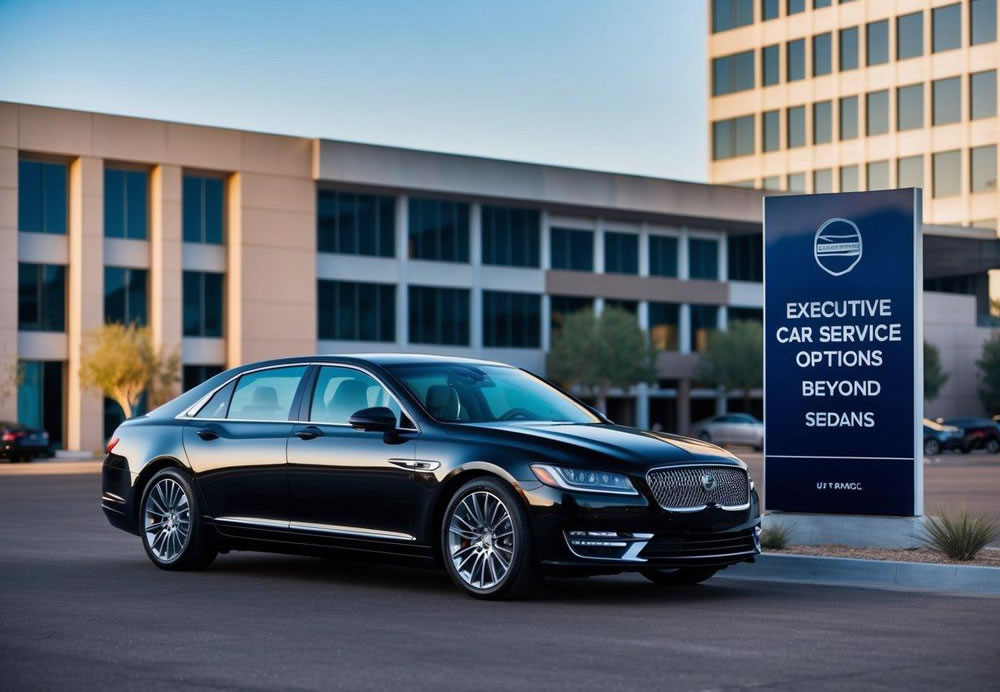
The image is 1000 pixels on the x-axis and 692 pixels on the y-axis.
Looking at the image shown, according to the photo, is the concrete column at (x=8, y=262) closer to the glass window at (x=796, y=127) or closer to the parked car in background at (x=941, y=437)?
the parked car in background at (x=941, y=437)

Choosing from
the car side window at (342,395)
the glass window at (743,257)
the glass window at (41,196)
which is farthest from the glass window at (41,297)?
the car side window at (342,395)

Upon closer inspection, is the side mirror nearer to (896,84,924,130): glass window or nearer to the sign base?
the sign base

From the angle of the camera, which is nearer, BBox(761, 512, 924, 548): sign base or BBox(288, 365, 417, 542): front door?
BBox(288, 365, 417, 542): front door

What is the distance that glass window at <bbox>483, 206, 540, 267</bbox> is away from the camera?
69.5 m

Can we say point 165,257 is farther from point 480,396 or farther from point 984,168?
point 984,168

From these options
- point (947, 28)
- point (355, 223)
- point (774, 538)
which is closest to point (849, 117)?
point (947, 28)

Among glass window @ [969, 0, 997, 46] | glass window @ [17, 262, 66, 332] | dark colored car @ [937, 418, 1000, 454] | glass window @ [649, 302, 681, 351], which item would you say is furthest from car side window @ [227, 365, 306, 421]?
glass window @ [969, 0, 997, 46]

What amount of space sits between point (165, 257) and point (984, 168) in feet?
164

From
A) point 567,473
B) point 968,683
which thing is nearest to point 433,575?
point 567,473

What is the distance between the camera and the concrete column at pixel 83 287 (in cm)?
5638

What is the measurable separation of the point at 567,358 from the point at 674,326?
30.1 feet

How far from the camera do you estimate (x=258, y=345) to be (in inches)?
2398

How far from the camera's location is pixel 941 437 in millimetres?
55344

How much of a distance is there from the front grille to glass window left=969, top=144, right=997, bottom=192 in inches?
3192
